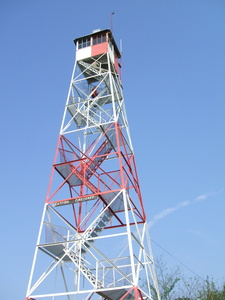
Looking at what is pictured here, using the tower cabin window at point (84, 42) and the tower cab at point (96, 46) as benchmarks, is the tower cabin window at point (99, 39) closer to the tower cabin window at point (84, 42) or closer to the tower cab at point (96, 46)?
the tower cab at point (96, 46)

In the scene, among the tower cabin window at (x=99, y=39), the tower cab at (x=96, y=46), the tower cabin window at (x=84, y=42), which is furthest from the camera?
the tower cabin window at (x=84, y=42)

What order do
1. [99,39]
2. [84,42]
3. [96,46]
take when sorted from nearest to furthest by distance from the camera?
[96,46], [99,39], [84,42]

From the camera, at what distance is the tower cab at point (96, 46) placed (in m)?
24.0

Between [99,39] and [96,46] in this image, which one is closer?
[96,46]

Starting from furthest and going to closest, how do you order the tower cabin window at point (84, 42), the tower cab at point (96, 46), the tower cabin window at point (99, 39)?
the tower cabin window at point (84, 42)
the tower cabin window at point (99, 39)
the tower cab at point (96, 46)

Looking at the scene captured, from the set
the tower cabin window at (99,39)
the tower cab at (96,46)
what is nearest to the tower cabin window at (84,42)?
the tower cab at (96,46)

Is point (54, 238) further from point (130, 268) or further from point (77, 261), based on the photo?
point (130, 268)

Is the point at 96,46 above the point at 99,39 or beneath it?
beneath

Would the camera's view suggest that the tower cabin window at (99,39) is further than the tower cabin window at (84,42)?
No

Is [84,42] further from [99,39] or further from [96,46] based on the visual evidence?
[96,46]

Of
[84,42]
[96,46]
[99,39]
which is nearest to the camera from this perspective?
[96,46]

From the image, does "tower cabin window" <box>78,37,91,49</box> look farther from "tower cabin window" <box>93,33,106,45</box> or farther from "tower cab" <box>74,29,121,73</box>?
"tower cabin window" <box>93,33,106,45</box>

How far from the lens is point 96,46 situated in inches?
958

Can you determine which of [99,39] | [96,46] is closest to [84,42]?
[99,39]
